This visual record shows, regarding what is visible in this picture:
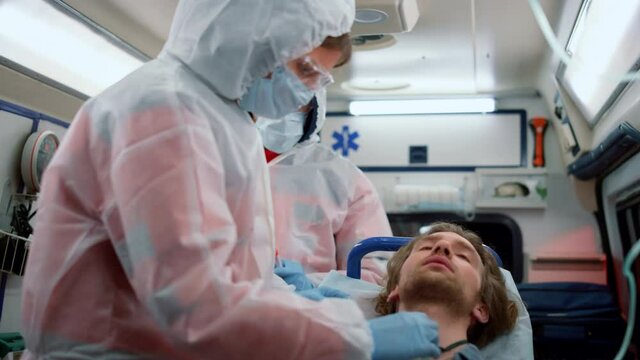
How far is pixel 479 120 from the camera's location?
16.4ft

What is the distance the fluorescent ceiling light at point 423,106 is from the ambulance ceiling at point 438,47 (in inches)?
3.2

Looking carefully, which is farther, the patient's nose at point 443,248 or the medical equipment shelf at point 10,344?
the medical equipment shelf at point 10,344

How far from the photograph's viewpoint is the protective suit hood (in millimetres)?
1437

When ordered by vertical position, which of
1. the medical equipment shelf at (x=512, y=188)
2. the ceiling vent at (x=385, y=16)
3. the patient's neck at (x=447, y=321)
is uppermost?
the ceiling vent at (x=385, y=16)

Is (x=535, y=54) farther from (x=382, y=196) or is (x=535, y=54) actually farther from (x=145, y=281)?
(x=145, y=281)

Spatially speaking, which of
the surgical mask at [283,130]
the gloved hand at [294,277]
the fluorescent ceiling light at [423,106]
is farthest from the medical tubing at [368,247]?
the fluorescent ceiling light at [423,106]

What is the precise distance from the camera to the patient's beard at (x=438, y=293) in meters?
2.09

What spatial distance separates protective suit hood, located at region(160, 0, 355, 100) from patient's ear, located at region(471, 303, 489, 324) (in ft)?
3.82

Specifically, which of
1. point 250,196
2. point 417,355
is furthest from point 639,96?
point 250,196

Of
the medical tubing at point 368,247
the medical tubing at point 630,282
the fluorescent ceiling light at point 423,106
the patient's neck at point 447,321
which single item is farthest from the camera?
the fluorescent ceiling light at point 423,106

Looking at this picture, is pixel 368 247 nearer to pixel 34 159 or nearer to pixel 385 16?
pixel 385 16

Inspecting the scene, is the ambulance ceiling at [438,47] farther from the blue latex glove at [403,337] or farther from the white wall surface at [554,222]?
the blue latex glove at [403,337]

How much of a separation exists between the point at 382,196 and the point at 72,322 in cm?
391

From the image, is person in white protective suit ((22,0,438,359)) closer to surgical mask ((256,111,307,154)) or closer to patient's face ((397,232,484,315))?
patient's face ((397,232,484,315))
